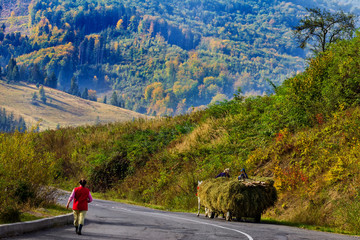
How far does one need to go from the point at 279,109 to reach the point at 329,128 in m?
6.55

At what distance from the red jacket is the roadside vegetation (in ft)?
5.66

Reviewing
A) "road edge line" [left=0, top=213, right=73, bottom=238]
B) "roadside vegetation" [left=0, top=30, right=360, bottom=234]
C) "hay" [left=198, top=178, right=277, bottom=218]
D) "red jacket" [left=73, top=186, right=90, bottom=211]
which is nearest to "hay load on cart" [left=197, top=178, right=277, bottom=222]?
"hay" [left=198, top=178, right=277, bottom=218]

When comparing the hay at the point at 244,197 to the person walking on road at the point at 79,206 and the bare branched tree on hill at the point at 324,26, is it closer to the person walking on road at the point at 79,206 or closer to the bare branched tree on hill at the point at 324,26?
the person walking on road at the point at 79,206

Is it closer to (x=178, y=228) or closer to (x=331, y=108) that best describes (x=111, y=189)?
(x=331, y=108)

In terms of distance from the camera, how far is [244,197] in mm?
17172

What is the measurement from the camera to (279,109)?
28547 mm

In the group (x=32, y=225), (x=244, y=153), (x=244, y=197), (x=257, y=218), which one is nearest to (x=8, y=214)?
(x=32, y=225)

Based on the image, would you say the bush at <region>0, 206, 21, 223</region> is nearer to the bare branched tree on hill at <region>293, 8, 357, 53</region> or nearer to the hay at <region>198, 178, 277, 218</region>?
the hay at <region>198, 178, 277, 218</region>

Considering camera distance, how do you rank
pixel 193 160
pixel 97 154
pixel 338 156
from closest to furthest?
pixel 338 156, pixel 193 160, pixel 97 154

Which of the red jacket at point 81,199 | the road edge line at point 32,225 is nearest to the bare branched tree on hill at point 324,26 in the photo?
the road edge line at point 32,225

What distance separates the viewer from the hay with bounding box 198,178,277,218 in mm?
17234

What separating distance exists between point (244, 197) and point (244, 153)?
10.4 metres

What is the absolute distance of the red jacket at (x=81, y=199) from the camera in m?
12.3

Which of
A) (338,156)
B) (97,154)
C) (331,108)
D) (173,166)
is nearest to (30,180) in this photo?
(338,156)
